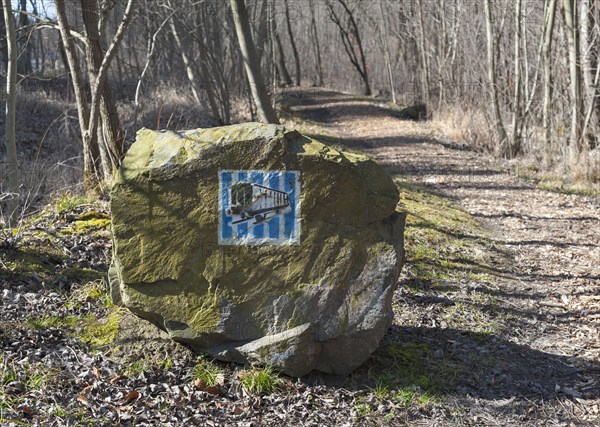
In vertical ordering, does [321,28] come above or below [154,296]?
above

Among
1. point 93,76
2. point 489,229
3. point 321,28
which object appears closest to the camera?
point 93,76

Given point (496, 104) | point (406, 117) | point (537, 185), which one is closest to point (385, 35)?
point (406, 117)

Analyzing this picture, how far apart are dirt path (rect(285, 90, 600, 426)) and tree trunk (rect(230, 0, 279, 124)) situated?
9.78 feet

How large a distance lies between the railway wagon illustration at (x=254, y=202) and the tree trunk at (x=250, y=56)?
22.2 ft

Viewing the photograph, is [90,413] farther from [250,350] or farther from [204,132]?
[204,132]

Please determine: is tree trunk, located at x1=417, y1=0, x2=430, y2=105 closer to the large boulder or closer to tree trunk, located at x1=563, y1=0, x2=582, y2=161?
tree trunk, located at x1=563, y1=0, x2=582, y2=161

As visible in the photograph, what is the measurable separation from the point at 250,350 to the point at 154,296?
2.43ft

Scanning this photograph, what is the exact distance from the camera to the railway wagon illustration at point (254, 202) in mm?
4168

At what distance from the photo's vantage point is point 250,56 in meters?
10.6

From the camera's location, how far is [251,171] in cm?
416

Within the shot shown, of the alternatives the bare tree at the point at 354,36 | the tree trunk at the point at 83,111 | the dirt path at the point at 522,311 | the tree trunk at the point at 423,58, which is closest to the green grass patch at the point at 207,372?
the dirt path at the point at 522,311

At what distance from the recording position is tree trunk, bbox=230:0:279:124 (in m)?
10.2

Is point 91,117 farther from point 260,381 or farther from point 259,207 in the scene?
point 260,381

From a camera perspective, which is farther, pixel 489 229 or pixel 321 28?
pixel 321 28
